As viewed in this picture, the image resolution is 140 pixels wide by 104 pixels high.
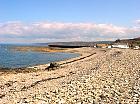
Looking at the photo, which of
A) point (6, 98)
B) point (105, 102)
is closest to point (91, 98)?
point (105, 102)

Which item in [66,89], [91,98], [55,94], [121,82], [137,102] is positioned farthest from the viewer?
[121,82]

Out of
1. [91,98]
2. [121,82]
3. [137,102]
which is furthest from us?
[121,82]

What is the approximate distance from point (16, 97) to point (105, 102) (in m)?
5.61

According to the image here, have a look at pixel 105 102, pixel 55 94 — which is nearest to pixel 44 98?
pixel 55 94

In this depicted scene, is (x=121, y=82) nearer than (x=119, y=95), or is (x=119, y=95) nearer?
(x=119, y=95)

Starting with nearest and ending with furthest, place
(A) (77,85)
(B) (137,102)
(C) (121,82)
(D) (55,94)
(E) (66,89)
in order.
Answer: (B) (137,102) → (D) (55,94) → (E) (66,89) → (A) (77,85) → (C) (121,82)

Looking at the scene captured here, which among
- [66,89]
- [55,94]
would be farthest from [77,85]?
[55,94]

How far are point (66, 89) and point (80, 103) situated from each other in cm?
342

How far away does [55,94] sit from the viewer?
731 inches

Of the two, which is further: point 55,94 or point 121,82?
point 121,82

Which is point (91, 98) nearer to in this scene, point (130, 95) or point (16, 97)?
point (130, 95)

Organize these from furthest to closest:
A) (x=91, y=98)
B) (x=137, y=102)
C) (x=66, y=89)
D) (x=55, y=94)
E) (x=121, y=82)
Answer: (x=121, y=82)
(x=66, y=89)
(x=55, y=94)
(x=91, y=98)
(x=137, y=102)

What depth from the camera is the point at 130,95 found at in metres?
18.2

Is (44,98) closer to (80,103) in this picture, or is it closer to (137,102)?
(80,103)
